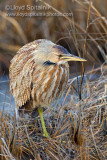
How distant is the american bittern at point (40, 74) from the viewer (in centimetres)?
231

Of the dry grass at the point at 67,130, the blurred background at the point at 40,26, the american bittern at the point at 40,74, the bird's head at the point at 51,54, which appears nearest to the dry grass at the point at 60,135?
the dry grass at the point at 67,130

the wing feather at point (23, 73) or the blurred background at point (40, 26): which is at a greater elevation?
the blurred background at point (40, 26)

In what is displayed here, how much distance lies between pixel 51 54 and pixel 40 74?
17 cm

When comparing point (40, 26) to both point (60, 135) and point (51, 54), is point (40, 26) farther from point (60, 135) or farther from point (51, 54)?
point (60, 135)

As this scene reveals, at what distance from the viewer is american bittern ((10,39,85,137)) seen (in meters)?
2.31

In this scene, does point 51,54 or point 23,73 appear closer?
point 51,54

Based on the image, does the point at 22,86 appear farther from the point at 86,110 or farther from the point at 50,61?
the point at 86,110

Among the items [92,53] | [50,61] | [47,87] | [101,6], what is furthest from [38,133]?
[101,6]

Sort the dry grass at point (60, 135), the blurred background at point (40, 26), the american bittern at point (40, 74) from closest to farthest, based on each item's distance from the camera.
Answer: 1. the dry grass at point (60, 135)
2. the american bittern at point (40, 74)
3. the blurred background at point (40, 26)

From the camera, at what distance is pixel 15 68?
246 centimetres

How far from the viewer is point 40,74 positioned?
2.33m

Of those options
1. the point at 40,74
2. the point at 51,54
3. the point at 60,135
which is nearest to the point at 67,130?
the point at 60,135

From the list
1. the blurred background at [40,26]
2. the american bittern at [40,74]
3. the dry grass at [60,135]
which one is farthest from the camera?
the blurred background at [40,26]

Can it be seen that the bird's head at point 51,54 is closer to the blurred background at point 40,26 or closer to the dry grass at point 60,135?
the dry grass at point 60,135
